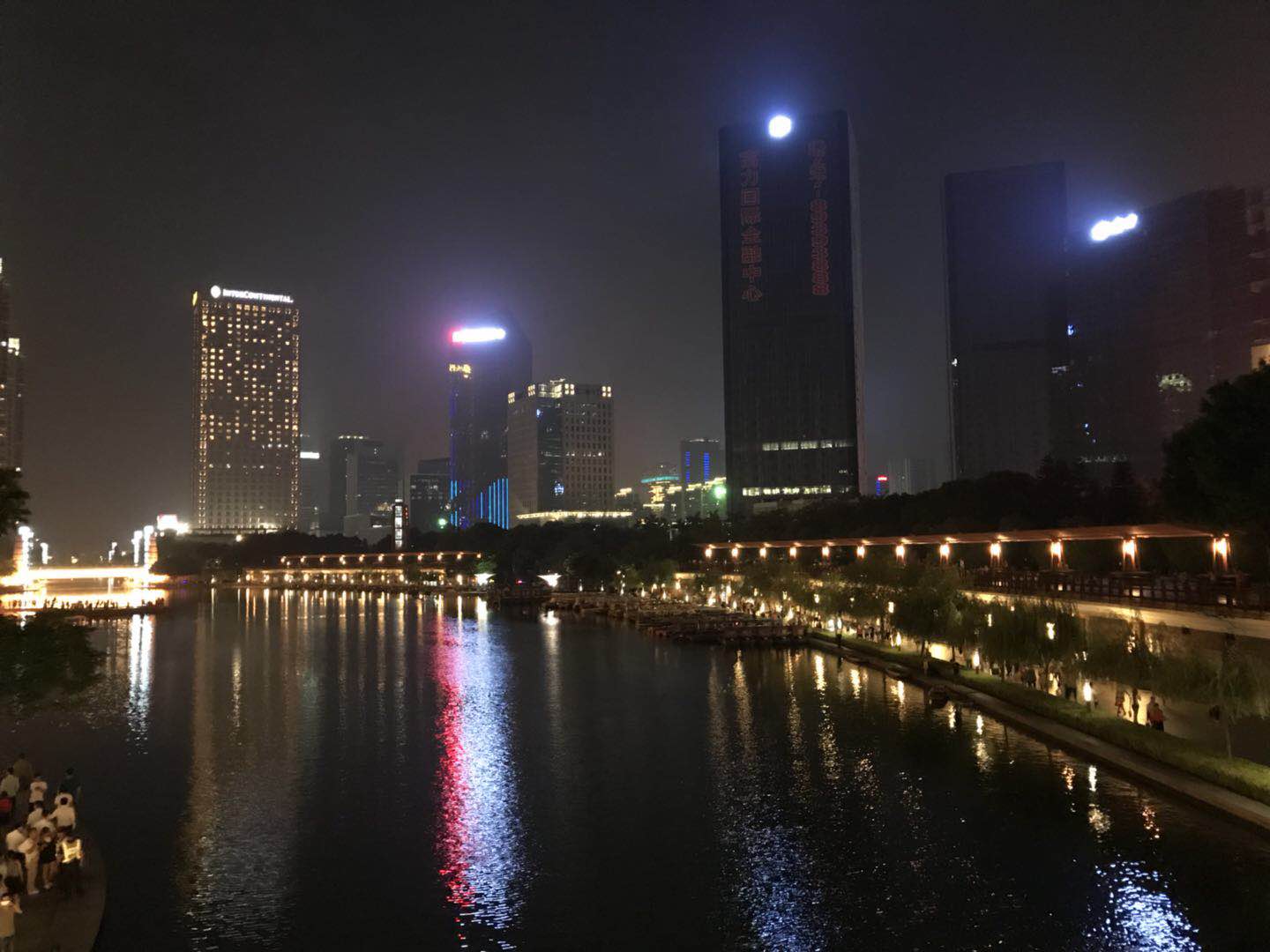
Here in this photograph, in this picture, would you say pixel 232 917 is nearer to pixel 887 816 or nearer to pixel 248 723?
pixel 887 816

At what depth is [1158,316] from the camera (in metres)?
128

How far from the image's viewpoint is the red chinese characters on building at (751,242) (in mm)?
149875

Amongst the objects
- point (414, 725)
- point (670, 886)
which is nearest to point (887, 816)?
point (670, 886)

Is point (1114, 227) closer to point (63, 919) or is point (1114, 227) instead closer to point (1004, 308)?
point (1004, 308)

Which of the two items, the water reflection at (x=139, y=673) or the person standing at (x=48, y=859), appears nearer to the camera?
the person standing at (x=48, y=859)

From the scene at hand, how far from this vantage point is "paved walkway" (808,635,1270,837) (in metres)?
21.2

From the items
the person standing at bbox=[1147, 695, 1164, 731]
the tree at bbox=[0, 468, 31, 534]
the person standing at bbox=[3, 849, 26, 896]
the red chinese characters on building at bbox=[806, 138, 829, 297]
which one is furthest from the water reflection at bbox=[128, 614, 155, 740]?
the red chinese characters on building at bbox=[806, 138, 829, 297]

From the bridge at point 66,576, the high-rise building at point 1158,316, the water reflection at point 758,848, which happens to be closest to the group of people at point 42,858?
the water reflection at point 758,848

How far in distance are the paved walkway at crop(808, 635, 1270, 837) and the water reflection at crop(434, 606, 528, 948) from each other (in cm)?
1507

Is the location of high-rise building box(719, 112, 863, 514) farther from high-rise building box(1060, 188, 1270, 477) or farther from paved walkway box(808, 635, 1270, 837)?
paved walkway box(808, 635, 1270, 837)

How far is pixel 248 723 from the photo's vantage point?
36.0 meters

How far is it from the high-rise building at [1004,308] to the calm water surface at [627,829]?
133 metres

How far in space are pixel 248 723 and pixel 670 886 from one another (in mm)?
22419

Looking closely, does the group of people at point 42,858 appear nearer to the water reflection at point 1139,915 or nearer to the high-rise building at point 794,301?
the water reflection at point 1139,915
